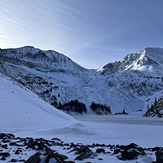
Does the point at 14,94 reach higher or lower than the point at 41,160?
higher

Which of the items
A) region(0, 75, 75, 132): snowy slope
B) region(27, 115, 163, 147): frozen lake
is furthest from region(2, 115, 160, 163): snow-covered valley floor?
region(0, 75, 75, 132): snowy slope

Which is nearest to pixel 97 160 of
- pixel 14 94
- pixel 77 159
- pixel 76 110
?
pixel 77 159

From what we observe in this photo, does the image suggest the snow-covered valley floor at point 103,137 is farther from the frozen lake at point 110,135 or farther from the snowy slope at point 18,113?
the snowy slope at point 18,113

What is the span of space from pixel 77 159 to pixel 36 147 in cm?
527

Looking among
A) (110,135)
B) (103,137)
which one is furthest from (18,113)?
(110,135)

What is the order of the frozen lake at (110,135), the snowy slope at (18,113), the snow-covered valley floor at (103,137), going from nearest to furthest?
the snow-covered valley floor at (103,137) → the frozen lake at (110,135) → the snowy slope at (18,113)

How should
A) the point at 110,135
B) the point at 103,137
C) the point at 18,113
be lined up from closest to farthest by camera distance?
the point at 103,137
the point at 110,135
the point at 18,113

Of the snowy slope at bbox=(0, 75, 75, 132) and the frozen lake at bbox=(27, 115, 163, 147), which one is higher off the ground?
the snowy slope at bbox=(0, 75, 75, 132)

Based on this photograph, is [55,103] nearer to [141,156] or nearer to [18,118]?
[18,118]

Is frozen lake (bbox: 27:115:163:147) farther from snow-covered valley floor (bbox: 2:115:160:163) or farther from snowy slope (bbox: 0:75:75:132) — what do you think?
snowy slope (bbox: 0:75:75:132)

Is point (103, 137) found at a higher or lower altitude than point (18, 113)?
lower

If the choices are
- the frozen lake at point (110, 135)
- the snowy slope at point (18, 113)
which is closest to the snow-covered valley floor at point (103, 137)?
the frozen lake at point (110, 135)

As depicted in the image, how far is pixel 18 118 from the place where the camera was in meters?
34.8

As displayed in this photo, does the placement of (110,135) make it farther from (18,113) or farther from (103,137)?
(18,113)
